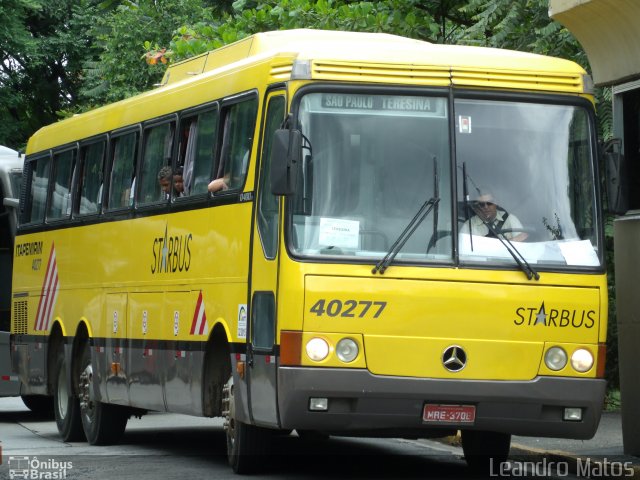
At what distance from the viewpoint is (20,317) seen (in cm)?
1950

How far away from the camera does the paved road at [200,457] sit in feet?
43.0

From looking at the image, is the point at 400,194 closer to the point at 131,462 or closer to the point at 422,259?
the point at 422,259

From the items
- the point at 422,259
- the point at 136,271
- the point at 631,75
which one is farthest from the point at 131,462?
the point at 631,75

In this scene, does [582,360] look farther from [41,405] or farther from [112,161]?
[41,405]

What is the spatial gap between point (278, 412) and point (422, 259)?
1501 mm

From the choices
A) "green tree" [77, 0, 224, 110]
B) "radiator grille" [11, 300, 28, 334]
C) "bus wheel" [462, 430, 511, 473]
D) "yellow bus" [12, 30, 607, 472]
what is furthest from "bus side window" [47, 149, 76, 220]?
"green tree" [77, 0, 224, 110]

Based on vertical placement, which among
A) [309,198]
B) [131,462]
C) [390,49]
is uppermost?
[390,49]

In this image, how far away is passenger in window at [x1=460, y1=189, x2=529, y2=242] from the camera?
449 inches

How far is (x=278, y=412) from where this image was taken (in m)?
11.3

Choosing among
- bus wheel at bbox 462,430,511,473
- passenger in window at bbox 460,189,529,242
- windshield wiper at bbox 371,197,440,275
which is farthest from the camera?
bus wheel at bbox 462,430,511,473

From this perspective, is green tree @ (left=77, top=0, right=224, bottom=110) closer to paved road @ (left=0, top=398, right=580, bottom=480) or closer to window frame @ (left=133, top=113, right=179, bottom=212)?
paved road @ (left=0, top=398, right=580, bottom=480)

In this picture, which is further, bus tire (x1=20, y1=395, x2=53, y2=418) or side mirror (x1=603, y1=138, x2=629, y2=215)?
bus tire (x1=20, y1=395, x2=53, y2=418)

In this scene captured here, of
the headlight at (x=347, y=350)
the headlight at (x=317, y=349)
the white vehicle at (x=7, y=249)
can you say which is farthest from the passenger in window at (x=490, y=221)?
the white vehicle at (x=7, y=249)

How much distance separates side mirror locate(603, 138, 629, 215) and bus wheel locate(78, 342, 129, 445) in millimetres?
6817
